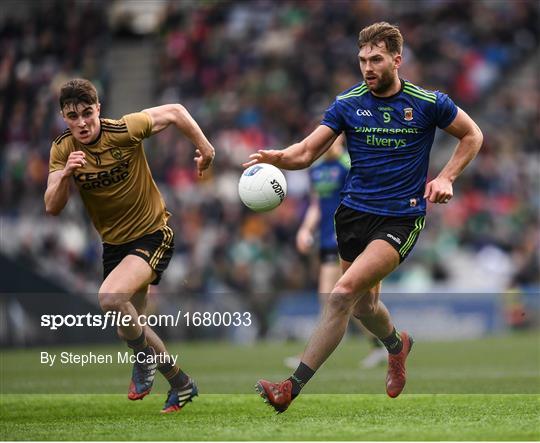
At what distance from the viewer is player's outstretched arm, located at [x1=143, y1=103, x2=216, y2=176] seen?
8828 millimetres

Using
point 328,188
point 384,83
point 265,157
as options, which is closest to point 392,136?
point 384,83

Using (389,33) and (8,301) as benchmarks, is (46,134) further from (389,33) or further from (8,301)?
(389,33)

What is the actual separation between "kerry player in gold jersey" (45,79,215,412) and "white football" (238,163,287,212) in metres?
0.51

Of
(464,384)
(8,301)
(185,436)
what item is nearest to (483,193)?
(8,301)

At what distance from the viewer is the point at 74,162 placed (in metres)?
8.20

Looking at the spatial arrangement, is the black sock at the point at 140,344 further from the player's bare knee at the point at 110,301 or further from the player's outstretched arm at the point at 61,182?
the player's outstretched arm at the point at 61,182

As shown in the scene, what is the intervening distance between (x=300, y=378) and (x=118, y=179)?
2101 millimetres

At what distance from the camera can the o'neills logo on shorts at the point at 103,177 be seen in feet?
28.6

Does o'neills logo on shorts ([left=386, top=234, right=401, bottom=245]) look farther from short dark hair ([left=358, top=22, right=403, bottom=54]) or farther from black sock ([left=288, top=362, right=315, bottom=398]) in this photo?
short dark hair ([left=358, top=22, right=403, bottom=54])

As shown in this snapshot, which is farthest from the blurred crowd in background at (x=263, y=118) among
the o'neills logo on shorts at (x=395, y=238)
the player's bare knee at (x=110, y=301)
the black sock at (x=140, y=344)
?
the o'neills logo on shorts at (x=395, y=238)

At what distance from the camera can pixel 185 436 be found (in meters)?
7.29

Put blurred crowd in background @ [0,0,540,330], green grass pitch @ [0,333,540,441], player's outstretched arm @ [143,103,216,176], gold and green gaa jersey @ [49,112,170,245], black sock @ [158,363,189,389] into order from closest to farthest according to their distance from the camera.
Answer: green grass pitch @ [0,333,540,441]
gold and green gaa jersey @ [49,112,170,245]
player's outstretched arm @ [143,103,216,176]
black sock @ [158,363,189,389]
blurred crowd in background @ [0,0,540,330]

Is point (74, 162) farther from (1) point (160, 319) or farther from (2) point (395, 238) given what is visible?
(1) point (160, 319)

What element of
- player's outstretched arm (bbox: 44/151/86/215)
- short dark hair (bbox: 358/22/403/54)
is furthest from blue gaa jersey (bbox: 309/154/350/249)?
player's outstretched arm (bbox: 44/151/86/215)
